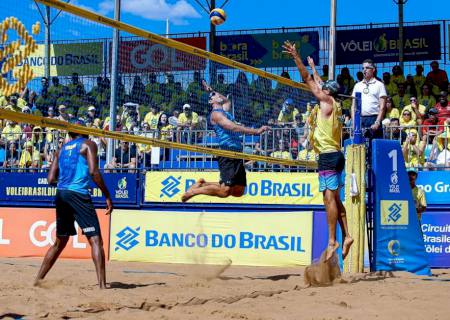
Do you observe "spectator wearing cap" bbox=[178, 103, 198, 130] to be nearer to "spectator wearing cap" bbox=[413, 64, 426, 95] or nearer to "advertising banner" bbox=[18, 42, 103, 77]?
"advertising banner" bbox=[18, 42, 103, 77]

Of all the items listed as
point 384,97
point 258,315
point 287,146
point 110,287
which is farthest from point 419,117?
point 258,315

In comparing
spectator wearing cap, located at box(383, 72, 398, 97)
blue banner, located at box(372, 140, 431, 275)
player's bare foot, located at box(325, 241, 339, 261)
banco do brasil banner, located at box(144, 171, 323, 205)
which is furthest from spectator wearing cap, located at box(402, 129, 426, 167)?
spectator wearing cap, located at box(383, 72, 398, 97)

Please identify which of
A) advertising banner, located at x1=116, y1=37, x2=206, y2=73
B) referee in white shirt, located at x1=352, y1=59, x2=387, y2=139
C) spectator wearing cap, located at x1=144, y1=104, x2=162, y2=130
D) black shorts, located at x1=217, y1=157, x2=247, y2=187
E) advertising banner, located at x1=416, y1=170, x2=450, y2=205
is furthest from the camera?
advertising banner, located at x1=416, y1=170, x2=450, y2=205

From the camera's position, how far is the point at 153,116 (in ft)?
31.7

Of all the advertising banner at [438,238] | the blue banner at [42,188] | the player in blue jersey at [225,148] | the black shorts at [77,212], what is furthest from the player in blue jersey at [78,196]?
the blue banner at [42,188]

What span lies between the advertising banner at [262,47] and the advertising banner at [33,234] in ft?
37.4

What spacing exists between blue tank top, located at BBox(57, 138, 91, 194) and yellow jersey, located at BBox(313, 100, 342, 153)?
274 centimetres

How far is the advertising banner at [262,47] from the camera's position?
76.0 feet

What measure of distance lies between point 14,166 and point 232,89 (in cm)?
747

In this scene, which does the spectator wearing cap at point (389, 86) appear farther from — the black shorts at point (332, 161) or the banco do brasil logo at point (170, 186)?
the black shorts at point (332, 161)

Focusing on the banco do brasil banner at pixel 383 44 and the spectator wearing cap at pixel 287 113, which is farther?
the banco do brasil banner at pixel 383 44

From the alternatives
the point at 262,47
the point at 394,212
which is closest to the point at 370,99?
the point at 394,212

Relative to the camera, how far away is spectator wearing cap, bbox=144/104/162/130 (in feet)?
30.6

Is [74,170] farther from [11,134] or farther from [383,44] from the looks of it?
[383,44]
